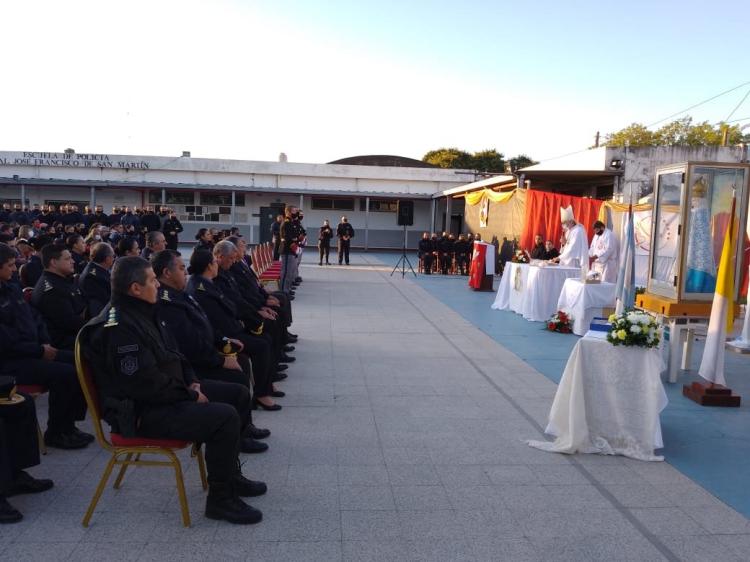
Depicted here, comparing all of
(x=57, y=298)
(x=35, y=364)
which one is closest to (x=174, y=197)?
(x=57, y=298)

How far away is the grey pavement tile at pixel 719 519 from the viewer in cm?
357

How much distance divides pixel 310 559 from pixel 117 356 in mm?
1408

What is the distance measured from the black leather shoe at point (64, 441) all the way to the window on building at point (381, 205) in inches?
1091

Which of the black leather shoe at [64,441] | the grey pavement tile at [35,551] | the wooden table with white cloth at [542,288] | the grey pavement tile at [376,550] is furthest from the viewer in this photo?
the wooden table with white cloth at [542,288]

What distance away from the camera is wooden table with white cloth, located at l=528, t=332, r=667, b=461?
4754 millimetres

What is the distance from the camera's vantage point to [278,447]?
183 inches

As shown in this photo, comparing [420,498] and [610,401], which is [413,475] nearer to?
[420,498]

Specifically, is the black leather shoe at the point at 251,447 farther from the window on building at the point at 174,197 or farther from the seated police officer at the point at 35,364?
the window on building at the point at 174,197

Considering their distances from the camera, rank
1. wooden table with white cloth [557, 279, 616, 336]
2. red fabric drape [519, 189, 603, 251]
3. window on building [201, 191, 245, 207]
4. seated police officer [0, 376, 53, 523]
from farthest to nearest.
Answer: window on building [201, 191, 245, 207]
red fabric drape [519, 189, 603, 251]
wooden table with white cloth [557, 279, 616, 336]
seated police officer [0, 376, 53, 523]

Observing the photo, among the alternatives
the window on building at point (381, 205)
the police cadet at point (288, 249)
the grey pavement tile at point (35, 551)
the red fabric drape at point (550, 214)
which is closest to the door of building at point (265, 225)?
the window on building at point (381, 205)

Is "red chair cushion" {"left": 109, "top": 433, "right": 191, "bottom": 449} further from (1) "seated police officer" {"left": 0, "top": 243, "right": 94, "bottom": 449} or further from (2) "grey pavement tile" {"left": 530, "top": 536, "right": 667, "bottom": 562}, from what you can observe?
(2) "grey pavement tile" {"left": 530, "top": 536, "right": 667, "bottom": 562}

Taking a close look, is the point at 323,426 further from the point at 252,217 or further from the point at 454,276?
the point at 252,217

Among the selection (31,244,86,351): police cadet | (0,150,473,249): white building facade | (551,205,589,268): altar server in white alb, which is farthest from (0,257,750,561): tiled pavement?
(0,150,473,249): white building facade

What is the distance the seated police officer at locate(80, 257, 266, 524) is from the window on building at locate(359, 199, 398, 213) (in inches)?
1122
